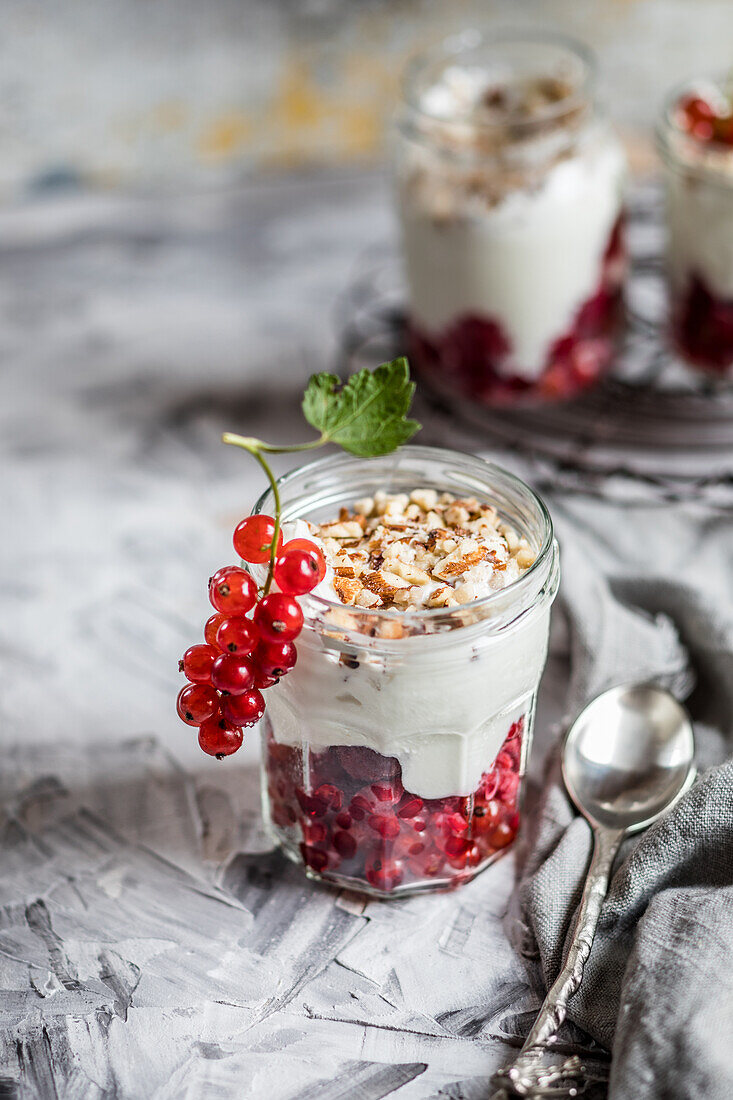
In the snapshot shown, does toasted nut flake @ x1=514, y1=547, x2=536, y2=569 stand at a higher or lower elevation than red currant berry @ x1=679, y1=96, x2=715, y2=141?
lower

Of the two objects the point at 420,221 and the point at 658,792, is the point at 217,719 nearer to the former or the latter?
the point at 658,792

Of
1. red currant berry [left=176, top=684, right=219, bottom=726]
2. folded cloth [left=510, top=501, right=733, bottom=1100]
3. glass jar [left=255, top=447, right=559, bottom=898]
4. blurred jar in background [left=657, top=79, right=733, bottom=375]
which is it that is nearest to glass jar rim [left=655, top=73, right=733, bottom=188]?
blurred jar in background [left=657, top=79, right=733, bottom=375]

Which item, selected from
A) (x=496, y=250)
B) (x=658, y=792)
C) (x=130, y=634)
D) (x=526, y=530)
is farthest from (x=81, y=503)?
(x=658, y=792)

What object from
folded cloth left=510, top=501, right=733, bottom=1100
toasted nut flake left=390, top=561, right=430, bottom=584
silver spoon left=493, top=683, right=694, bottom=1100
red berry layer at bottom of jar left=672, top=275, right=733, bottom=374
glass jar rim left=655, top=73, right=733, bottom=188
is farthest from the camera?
red berry layer at bottom of jar left=672, top=275, right=733, bottom=374

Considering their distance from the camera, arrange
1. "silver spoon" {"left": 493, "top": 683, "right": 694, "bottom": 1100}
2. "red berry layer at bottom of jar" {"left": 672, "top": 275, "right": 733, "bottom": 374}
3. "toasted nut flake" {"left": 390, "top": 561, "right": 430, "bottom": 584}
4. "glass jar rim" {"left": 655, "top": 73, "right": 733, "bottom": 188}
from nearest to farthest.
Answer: "toasted nut flake" {"left": 390, "top": 561, "right": 430, "bottom": 584}
"silver spoon" {"left": 493, "top": 683, "right": 694, "bottom": 1100}
"glass jar rim" {"left": 655, "top": 73, "right": 733, "bottom": 188}
"red berry layer at bottom of jar" {"left": 672, "top": 275, "right": 733, "bottom": 374}

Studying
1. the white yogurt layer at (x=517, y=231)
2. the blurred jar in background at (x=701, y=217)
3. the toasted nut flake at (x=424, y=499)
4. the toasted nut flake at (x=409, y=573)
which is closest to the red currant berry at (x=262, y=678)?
the toasted nut flake at (x=409, y=573)

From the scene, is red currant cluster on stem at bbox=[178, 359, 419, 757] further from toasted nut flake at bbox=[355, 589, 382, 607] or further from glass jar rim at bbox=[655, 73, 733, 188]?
glass jar rim at bbox=[655, 73, 733, 188]

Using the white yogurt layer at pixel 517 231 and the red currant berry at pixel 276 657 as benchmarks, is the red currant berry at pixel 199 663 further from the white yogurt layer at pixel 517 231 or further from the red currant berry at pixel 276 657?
the white yogurt layer at pixel 517 231

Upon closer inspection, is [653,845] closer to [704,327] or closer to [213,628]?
[213,628]
